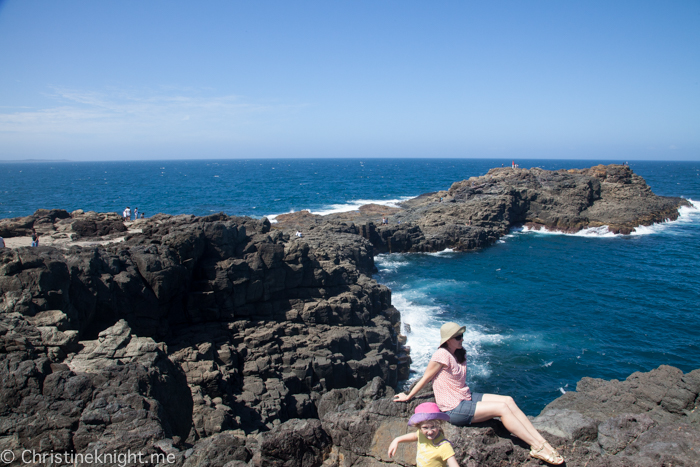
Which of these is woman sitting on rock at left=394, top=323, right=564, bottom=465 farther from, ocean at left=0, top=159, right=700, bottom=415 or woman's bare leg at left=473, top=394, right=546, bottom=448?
ocean at left=0, top=159, right=700, bottom=415

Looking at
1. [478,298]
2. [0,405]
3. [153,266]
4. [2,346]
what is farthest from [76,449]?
[478,298]

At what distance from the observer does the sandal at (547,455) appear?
19.4 ft

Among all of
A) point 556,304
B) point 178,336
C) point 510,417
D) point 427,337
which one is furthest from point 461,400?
point 556,304

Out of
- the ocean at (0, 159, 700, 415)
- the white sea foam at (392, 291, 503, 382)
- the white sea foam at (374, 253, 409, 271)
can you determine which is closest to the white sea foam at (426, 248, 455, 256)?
the ocean at (0, 159, 700, 415)

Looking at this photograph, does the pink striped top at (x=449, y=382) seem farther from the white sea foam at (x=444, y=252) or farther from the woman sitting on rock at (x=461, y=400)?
the white sea foam at (x=444, y=252)

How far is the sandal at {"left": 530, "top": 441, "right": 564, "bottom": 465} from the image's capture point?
5906 millimetres

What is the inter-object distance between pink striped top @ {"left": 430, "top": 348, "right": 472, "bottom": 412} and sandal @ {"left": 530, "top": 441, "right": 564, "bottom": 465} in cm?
118

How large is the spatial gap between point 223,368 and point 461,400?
12.7 metres

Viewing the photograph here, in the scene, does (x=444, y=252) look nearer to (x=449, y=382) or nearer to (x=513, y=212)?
(x=513, y=212)

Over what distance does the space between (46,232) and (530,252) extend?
49380 mm

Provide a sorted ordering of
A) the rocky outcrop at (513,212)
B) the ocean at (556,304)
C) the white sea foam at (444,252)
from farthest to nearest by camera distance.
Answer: the rocky outcrop at (513,212)
the white sea foam at (444,252)
the ocean at (556,304)

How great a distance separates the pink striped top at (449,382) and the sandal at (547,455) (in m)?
1.18

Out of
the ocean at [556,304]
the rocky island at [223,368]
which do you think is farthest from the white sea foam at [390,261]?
the rocky island at [223,368]

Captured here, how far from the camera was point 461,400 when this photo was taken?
6465 mm
